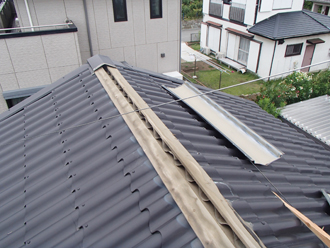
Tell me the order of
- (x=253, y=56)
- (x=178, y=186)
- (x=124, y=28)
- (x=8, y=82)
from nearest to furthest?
(x=178, y=186)
(x=8, y=82)
(x=124, y=28)
(x=253, y=56)

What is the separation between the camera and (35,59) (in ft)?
34.7

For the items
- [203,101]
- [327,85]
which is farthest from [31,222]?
[327,85]

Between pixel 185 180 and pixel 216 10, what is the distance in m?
24.6

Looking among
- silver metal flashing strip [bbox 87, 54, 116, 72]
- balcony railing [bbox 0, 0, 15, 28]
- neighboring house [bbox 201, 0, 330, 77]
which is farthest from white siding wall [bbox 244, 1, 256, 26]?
silver metal flashing strip [bbox 87, 54, 116, 72]

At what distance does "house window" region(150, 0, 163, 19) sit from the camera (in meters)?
13.7

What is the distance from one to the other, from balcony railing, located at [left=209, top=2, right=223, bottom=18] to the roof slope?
22.1m

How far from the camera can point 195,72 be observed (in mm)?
21078

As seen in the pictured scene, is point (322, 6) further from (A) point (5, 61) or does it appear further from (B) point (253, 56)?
(A) point (5, 61)

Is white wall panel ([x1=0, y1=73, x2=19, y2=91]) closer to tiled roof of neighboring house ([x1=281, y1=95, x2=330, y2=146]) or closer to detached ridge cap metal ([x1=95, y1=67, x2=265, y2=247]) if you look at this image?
detached ridge cap metal ([x1=95, y1=67, x2=265, y2=247])

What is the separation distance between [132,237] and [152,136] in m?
1.34

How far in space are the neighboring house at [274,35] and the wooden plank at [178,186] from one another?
682 inches

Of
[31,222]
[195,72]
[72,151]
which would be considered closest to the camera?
[31,222]

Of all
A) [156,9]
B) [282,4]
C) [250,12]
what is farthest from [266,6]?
[156,9]

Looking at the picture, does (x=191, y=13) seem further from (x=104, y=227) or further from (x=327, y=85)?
(x=104, y=227)
